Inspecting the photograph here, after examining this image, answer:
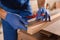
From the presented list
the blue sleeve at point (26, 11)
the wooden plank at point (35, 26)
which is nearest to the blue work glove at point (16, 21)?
the wooden plank at point (35, 26)

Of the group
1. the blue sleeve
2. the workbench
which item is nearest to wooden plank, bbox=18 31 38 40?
the workbench

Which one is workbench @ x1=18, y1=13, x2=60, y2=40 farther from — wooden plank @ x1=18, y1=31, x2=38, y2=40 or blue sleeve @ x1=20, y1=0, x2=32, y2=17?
blue sleeve @ x1=20, y1=0, x2=32, y2=17

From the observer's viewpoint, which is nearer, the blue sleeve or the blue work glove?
the blue work glove

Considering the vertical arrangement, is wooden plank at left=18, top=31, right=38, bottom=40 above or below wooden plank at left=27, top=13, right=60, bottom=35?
below

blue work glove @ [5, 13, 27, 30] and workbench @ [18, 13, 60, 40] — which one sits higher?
blue work glove @ [5, 13, 27, 30]

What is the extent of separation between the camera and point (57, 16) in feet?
3.42

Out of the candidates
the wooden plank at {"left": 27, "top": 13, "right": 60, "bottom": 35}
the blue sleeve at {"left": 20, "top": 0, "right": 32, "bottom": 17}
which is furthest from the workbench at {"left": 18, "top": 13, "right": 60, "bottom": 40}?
the blue sleeve at {"left": 20, "top": 0, "right": 32, "bottom": 17}

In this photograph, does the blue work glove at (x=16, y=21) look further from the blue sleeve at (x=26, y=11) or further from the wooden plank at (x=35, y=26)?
the blue sleeve at (x=26, y=11)

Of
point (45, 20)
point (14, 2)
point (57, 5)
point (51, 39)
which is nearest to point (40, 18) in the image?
point (45, 20)

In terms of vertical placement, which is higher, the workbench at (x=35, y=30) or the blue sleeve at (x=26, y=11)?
the blue sleeve at (x=26, y=11)

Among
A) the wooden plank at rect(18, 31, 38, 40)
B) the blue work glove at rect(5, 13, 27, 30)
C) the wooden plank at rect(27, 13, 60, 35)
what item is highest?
the blue work glove at rect(5, 13, 27, 30)

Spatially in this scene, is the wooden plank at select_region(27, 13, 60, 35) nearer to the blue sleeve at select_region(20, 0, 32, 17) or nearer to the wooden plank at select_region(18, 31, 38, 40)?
the wooden plank at select_region(18, 31, 38, 40)

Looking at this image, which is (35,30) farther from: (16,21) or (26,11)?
(26,11)

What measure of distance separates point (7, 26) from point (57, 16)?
47cm
